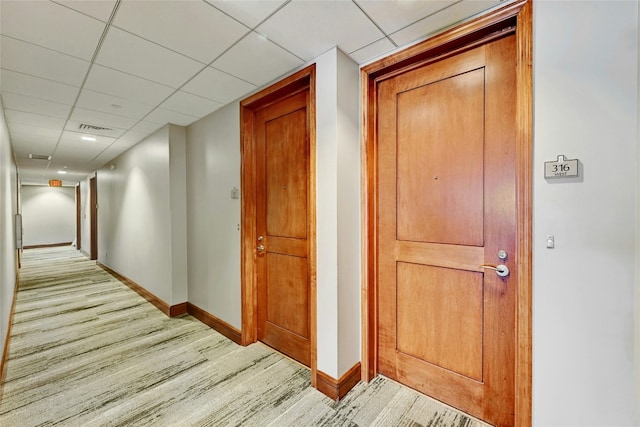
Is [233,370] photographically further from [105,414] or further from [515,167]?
[515,167]

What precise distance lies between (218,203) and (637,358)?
10.8 feet

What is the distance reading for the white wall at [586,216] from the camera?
121 cm

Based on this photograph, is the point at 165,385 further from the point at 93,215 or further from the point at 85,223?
the point at 85,223

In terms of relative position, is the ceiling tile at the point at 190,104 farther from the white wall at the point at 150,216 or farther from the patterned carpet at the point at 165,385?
the patterned carpet at the point at 165,385

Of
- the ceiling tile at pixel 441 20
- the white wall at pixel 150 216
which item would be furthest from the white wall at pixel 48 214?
the ceiling tile at pixel 441 20

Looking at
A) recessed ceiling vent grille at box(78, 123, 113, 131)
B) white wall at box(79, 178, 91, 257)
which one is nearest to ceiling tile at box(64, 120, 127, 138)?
recessed ceiling vent grille at box(78, 123, 113, 131)

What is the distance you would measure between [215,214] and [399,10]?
2.62 meters

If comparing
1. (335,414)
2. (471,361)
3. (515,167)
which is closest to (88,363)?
(335,414)

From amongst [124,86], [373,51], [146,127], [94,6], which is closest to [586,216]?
[373,51]

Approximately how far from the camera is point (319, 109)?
2.08m

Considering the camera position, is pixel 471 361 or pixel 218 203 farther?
pixel 218 203

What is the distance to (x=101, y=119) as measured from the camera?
131 inches

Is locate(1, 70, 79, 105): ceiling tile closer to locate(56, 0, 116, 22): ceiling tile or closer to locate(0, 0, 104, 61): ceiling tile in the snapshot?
locate(0, 0, 104, 61): ceiling tile

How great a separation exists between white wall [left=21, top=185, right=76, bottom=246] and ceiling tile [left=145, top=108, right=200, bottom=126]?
1108 centimetres
